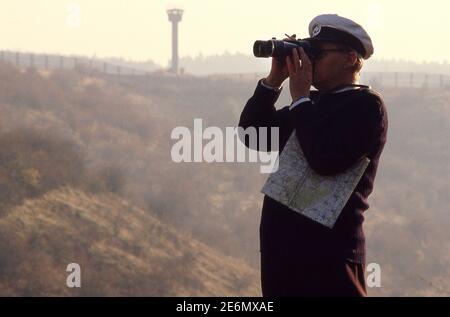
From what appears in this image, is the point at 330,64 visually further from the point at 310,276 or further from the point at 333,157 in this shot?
the point at 310,276

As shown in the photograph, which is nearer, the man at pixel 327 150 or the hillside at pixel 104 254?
the man at pixel 327 150

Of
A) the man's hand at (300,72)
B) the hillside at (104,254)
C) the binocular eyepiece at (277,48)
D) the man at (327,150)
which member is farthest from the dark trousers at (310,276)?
the hillside at (104,254)

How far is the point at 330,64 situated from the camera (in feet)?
12.8

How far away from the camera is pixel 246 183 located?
4803 centimetres

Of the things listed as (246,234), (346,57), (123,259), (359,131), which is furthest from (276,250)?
(246,234)

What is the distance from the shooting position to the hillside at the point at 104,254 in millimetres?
25828

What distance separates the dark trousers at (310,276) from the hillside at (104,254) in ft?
70.1

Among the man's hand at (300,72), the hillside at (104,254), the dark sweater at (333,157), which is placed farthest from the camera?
the hillside at (104,254)

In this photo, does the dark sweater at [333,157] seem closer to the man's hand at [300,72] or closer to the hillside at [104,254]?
the man's hand at [300,72]

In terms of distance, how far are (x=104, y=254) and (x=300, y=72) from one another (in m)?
25.4

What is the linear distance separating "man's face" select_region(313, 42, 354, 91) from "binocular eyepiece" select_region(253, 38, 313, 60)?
54 millimetres

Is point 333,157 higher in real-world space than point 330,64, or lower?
lower

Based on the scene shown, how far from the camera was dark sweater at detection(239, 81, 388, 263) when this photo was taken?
3697 mm

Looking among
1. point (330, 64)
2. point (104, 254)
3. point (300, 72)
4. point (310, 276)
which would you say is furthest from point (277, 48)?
point (104, 254)
